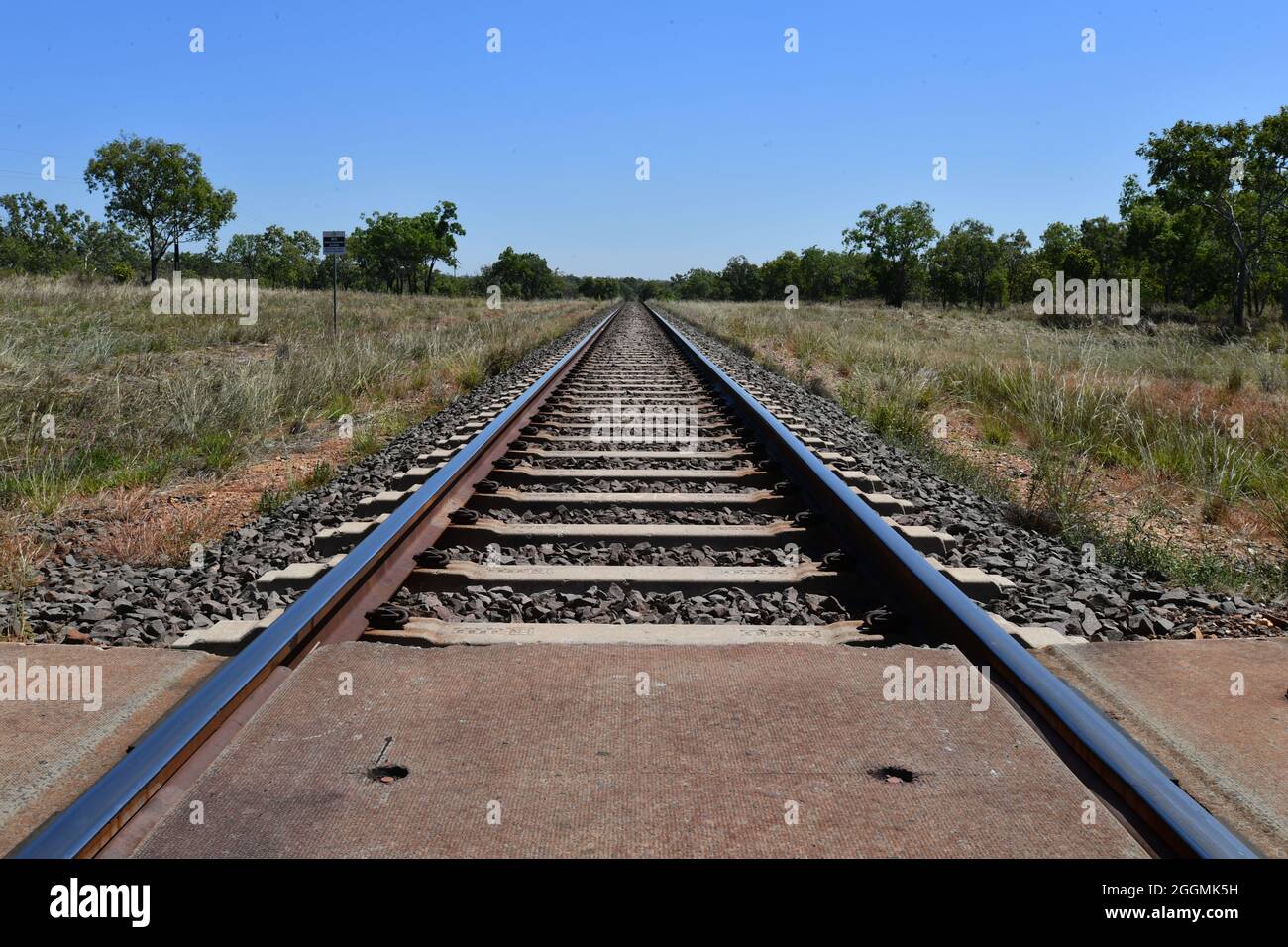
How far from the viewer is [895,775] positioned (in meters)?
1.98

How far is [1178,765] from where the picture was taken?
204cm

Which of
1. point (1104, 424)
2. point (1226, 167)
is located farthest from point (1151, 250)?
point (1104, 424)

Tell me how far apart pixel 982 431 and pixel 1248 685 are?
589 cm

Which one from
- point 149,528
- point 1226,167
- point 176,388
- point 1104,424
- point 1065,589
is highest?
point 1226,167

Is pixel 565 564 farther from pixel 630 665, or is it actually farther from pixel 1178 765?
pixel 1178 765

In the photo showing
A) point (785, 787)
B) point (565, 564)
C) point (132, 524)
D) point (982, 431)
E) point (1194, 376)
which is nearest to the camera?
point (785, 787)

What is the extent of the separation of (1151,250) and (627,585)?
2127 inches

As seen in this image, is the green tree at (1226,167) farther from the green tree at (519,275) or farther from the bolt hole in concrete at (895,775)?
the green tree at (519,275)

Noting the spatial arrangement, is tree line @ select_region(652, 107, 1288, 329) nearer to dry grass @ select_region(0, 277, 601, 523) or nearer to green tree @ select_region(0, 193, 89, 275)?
dry grass @ select_region(0, 277, 601, 523)

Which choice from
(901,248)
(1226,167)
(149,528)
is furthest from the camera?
(901,248)

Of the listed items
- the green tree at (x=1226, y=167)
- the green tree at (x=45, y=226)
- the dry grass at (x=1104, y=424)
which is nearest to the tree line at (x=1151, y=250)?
the green tree at (x=1226, y=167)

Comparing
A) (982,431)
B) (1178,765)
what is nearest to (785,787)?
(1178,765)

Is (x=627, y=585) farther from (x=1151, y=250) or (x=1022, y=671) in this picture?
(x=1151, y=250)
